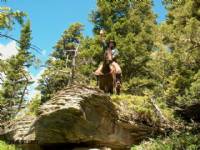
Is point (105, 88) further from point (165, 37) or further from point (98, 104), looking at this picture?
point (165, 37)

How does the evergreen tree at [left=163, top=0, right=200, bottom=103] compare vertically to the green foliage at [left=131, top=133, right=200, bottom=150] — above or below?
above

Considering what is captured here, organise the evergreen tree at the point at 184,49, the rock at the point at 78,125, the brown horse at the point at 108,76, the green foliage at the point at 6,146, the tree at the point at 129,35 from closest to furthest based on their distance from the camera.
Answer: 1. the rock at the point at 78,125
2. the green foliage at the point at 6,146
3. the brown horse at the point at 108,76
4. the evergreen tree at the point at 184,49
5. the tree at the point at 129,35

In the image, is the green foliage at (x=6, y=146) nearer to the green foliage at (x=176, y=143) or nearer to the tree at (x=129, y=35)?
the green foliage at (x=176, y=143)

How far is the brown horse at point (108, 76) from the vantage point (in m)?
19.6

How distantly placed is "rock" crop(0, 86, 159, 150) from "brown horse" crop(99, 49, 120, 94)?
149cm

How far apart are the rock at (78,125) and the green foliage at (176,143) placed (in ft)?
4.53

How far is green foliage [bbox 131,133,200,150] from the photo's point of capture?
1606cm

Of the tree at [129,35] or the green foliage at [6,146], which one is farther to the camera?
the tree at [129,35]

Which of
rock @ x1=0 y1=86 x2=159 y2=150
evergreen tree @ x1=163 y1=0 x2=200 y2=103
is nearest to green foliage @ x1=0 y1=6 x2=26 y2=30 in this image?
rock @ x1=0 y1=86 x2=159 y2=150

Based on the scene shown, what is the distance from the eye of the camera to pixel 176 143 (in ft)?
53.8

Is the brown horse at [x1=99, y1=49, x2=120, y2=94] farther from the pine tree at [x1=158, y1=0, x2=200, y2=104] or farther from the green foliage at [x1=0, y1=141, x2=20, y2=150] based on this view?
the pine tree at [x1=158, y1=0, x2=200, y2=104]

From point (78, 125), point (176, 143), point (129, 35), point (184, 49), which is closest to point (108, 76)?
point (78, 125)

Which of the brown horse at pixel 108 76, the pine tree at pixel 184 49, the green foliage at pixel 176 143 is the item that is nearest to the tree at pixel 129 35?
the pine tree at pixel 184 49

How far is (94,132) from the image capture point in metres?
17.8
